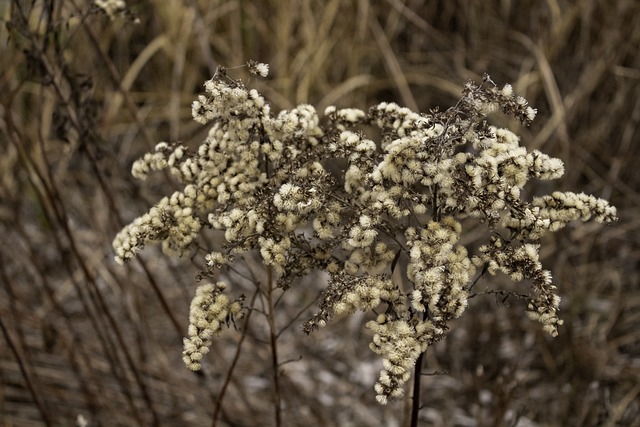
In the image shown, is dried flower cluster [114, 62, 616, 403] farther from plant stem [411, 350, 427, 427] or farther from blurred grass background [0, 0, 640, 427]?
blurred grass background [0, 0, 640, 427]

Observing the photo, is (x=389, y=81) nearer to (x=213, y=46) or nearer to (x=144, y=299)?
(x=213, y=46)

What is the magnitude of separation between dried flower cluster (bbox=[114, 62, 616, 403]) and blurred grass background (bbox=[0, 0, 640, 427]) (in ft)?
2.02

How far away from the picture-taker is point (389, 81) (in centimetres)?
338

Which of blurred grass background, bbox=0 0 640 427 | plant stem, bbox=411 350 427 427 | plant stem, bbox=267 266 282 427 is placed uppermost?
blurred grass background, bbox=0 0 640 427

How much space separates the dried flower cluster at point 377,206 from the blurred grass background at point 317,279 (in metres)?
0.61

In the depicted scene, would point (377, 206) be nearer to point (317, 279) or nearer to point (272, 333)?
point (272, 333)

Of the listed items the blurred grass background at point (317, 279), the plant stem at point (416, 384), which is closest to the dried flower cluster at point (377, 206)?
the plant stem at point (416, 384)

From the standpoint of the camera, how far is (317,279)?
3191 millimetres

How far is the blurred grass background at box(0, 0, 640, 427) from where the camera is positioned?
7.36 feet

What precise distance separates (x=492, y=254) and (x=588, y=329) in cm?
172

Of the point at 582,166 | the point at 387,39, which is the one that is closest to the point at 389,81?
the point at 387,39

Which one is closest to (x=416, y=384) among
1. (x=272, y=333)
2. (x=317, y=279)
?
(x=272, y=333)

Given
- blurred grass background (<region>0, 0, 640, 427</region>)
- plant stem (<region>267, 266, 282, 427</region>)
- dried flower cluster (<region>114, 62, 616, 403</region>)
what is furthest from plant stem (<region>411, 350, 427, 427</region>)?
blurred grass background (<region>0, 0, 640, 427</region>)

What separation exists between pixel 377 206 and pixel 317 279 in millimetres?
2178
